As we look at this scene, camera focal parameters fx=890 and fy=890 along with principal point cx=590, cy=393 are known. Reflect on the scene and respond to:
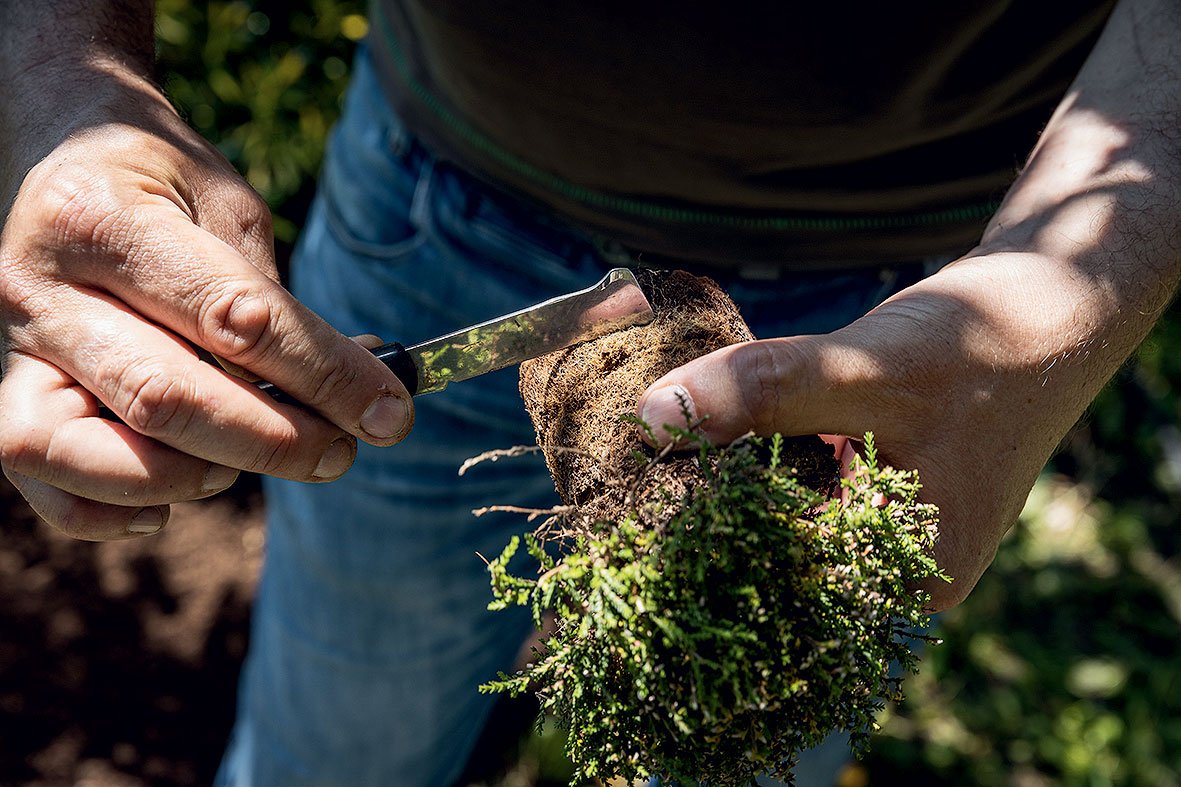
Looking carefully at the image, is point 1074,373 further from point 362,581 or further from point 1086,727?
point 1086,727

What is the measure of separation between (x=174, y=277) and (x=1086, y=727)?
14.8 feet

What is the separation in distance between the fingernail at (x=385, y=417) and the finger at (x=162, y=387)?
134mm

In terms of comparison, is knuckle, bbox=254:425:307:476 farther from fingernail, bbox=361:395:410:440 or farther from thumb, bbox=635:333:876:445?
thumb, bbox=635:333:876:445

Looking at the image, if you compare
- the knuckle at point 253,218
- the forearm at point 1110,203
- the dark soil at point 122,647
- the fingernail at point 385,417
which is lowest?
the dark soil at point 122,647

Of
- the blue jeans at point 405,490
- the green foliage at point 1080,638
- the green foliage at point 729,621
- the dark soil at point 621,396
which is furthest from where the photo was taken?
the green foliage at point 1080,638

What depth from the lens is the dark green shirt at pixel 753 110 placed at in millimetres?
2061

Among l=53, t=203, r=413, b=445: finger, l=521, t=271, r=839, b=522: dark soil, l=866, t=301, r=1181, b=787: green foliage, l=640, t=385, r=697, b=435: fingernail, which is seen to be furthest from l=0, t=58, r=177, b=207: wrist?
l=866, t=301, r=1181, b=787: green foliage

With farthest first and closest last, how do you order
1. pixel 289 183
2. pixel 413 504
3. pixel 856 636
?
1. pixel 289 183
2. pixel 413 504
3. pixel 856 636

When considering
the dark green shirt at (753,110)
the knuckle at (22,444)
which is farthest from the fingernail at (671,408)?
the knuckle at (22,444)

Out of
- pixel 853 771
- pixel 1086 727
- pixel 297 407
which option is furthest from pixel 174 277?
pixel 1086 727

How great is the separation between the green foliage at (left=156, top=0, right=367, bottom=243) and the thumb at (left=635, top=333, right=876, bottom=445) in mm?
4285

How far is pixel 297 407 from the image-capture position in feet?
5.65

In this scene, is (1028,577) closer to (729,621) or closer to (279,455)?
(729,621)

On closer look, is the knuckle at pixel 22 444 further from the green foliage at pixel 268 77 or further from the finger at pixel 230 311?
the green foliage at pixel 268 77
